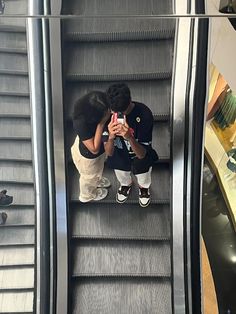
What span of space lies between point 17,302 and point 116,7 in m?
1.19

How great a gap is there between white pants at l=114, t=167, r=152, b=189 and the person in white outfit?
0.05 metres

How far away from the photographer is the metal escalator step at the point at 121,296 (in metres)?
1.80

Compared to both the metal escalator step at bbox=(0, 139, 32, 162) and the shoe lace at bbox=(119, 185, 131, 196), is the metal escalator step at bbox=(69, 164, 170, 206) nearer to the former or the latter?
the shoe lace at bbox=(119, 185, 131, 196)

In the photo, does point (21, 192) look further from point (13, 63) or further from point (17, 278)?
point (13, 63)

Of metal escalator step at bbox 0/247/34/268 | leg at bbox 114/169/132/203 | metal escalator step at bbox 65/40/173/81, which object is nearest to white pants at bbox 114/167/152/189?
leg at bbox 114/169/132/203

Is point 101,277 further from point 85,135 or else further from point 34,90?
point 34,90

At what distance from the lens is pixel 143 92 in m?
1.69

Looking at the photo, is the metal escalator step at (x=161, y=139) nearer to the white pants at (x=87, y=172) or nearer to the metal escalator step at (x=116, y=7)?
the white pants at (x=87, y=172)

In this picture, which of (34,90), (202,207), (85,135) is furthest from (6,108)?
(202,207)

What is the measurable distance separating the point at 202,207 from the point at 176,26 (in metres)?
0.72

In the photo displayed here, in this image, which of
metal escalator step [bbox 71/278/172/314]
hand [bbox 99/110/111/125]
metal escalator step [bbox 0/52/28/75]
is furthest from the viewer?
metal escalator step [bbox 71/278/172/314]

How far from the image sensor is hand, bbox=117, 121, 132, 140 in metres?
1.62

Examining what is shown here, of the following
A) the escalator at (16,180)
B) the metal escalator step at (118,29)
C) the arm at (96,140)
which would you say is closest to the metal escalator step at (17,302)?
the escalator at (16,180)

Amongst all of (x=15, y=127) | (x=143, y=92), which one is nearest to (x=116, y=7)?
(x=143, y=92)
